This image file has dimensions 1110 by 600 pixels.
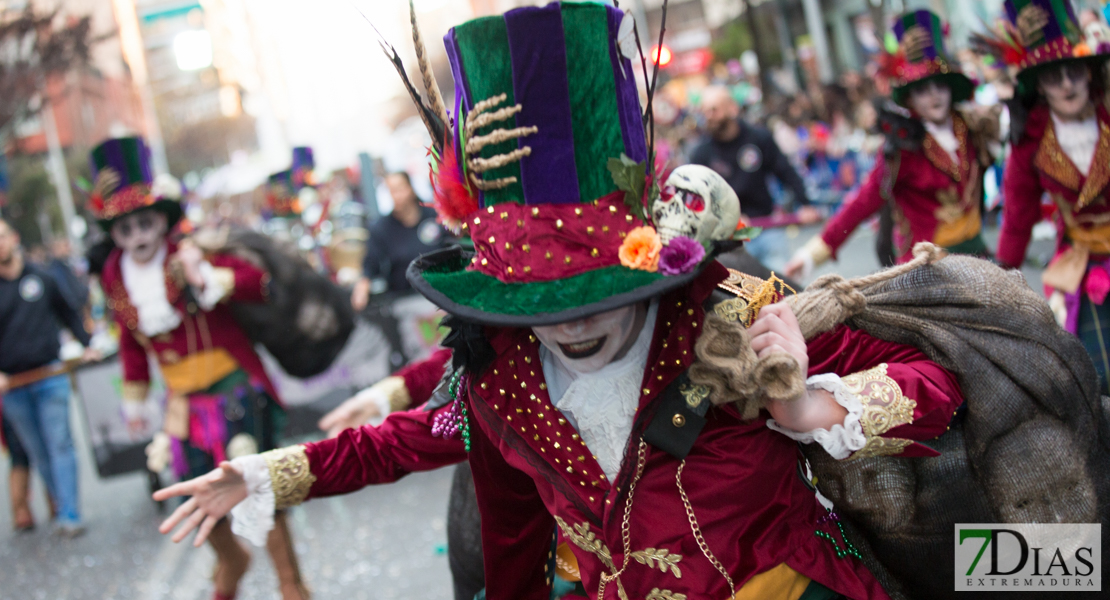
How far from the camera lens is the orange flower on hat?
5.21 ft

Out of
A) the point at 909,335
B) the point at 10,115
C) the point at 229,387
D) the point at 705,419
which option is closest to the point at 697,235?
the point at 705,419

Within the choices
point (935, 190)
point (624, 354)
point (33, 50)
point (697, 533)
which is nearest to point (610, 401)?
point (624, 354)

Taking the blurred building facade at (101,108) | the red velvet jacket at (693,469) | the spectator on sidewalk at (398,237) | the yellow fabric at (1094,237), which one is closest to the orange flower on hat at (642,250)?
the red velvet jacket at (693,469)

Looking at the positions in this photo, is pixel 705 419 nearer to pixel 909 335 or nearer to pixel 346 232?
pixel 909 335

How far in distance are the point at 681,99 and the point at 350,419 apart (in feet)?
81.7

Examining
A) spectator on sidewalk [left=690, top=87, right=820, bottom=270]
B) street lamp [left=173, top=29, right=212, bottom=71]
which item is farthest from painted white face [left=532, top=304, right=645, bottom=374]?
street lamp [left=173, top=29, right=212, bottom=71]

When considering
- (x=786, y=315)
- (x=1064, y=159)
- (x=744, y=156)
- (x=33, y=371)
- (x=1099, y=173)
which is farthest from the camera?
(x=744, y=156)

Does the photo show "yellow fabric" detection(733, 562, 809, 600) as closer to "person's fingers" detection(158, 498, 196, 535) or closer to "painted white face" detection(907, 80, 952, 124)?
"person's fingers" detection(158, 498, 196, 535)

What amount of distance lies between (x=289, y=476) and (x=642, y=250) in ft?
3.59

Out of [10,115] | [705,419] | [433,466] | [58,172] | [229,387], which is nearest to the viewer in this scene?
[705,419]

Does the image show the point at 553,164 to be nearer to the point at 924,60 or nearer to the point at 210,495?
the point at 210,495

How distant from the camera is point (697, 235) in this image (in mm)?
1642

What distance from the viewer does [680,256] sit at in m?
1.58

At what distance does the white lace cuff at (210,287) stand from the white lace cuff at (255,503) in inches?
89.4
